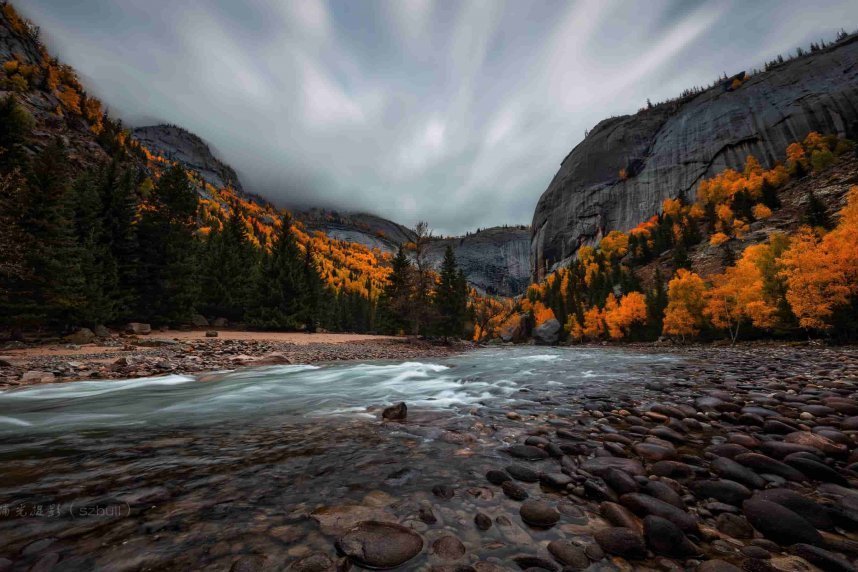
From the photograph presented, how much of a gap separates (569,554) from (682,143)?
12730 centimetres

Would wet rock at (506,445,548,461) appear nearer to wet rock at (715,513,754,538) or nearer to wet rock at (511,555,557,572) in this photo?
wet rock at (715,513,754,538)

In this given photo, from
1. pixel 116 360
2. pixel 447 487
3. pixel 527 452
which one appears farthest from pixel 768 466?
pixel 116 360

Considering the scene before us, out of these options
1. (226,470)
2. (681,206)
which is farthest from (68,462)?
(681,206)

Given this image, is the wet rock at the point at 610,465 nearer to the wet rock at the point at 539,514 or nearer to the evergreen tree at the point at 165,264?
the wet rock at the point at 539,514

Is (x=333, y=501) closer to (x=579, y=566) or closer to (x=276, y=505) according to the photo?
(x=276, y=505)

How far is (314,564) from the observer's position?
67.0 inches

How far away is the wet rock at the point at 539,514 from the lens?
84.3 inches

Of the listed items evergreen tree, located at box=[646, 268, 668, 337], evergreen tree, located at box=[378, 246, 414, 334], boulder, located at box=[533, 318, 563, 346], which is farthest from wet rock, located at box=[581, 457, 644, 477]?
boulder, located at box=[533, 318, 563, 346]

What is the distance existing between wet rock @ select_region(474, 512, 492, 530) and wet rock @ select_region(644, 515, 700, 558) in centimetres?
96

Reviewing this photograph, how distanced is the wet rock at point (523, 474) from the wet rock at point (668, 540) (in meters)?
1.02

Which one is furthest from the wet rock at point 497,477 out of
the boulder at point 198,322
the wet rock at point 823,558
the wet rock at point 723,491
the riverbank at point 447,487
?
the boulder at point 198,322

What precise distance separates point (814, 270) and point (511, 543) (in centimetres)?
2838

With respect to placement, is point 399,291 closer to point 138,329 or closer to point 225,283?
point 225,283

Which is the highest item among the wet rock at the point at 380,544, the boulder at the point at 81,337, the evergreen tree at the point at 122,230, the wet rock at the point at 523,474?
the evergreen tree at the point at 122,230
